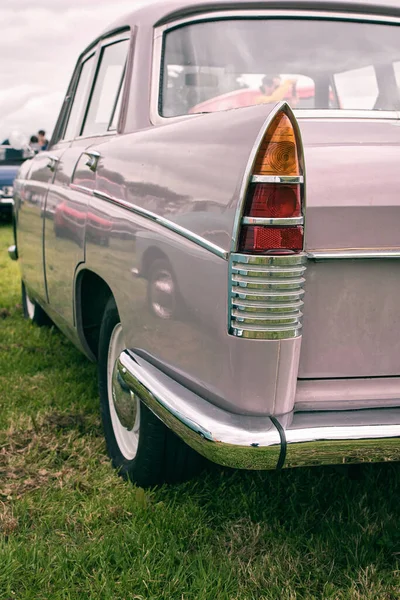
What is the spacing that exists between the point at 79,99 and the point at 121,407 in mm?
2015

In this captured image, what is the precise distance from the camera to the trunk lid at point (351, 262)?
1.90 meters

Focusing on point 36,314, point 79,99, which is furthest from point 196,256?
point 36,314

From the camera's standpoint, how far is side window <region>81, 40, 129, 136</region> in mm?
3029

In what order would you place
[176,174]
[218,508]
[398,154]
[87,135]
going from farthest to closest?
[87,135], [218,508], [176,174], [398,154]

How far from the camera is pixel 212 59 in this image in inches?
105

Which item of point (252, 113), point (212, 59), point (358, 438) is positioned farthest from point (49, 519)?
point (212, 59)

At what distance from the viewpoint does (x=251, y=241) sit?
1828mm

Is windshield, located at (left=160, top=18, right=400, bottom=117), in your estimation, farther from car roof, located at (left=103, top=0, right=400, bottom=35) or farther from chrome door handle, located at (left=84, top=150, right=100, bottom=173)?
chrome door handle, located at (left=84, top=150, right=100, bottom=173)

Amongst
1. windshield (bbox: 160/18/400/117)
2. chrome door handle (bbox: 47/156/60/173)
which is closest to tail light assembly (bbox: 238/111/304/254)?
windshield (bbox: 160/18/400/117)

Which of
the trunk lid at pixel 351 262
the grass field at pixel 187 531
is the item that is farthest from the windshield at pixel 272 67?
the grass field at pixel 187 531

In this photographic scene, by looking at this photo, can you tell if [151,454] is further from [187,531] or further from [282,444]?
[282,444]

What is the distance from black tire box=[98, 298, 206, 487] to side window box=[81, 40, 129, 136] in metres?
0.86

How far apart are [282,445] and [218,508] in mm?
896

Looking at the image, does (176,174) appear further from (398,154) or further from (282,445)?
(282,445)
